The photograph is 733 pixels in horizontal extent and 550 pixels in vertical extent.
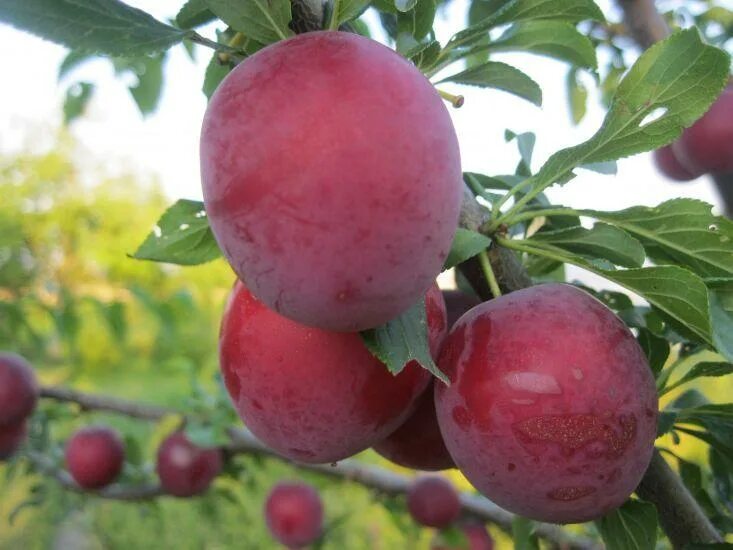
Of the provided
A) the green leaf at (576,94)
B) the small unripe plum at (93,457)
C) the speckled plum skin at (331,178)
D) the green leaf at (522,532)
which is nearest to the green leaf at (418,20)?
the speckled plum skin at (331,178)

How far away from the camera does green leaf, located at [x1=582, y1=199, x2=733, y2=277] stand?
Result: 1.68 ft

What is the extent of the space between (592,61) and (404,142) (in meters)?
0.39

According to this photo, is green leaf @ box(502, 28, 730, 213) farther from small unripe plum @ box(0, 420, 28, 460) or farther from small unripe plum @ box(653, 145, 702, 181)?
small unripe plum @ box(0, 420, 28, 460)

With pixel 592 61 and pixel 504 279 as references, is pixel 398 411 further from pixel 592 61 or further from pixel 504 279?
pixel 592 61

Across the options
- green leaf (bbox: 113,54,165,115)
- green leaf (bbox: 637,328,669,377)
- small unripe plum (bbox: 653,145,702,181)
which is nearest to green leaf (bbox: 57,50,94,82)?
green leaf (bbox: 113,54,165,115)

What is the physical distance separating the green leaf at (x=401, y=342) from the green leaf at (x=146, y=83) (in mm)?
814

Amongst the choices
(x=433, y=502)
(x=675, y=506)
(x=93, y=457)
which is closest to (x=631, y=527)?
(x=675, y=506)

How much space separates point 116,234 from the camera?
8602mm

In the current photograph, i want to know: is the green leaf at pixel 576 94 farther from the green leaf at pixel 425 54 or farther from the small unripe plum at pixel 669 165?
the green leaf at pixel 425 54

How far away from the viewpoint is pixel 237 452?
1583mm

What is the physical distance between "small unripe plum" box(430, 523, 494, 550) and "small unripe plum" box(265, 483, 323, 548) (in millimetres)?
319

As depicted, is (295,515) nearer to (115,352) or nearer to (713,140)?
(713,140)

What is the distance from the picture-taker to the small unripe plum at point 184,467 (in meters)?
1.43

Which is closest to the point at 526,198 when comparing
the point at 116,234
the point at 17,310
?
the point at 17,310
